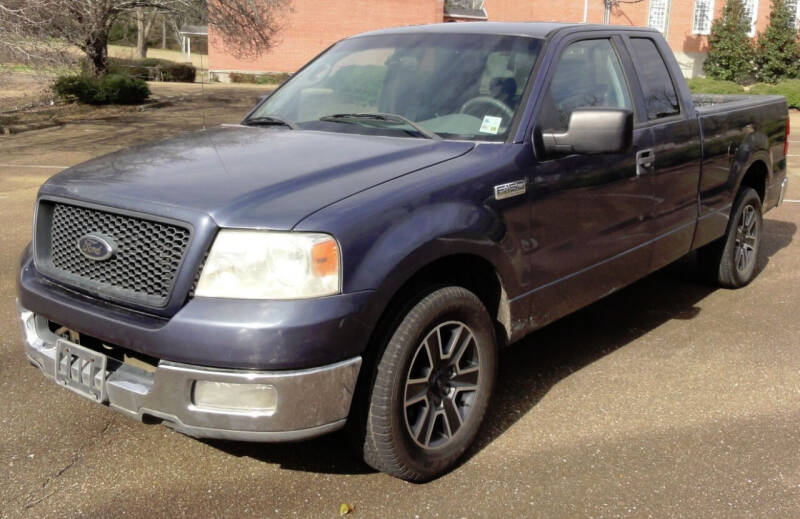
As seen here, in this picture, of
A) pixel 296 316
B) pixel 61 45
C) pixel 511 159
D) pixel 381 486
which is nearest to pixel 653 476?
pixel 381 486

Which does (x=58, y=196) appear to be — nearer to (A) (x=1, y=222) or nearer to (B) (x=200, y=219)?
(B) (x=200, y=219)

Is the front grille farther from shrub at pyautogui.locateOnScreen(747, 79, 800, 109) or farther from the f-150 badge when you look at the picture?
shrub at pyautogui.locateOnScreen(747, 79, 800, 109)

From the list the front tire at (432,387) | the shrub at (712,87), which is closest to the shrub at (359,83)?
the front tire at (432,387)

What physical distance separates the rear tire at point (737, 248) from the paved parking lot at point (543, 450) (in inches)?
30.9

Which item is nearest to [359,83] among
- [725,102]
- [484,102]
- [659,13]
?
[484,102]

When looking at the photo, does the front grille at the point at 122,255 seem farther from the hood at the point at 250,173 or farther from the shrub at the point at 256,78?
the shrub at the point at 256,78

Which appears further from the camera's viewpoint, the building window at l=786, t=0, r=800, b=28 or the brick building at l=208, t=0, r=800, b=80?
the brick building at l=208, t=0, r=800, b=80

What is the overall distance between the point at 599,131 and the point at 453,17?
141 feet

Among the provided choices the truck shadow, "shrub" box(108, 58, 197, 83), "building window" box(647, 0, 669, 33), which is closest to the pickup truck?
the truck shadow

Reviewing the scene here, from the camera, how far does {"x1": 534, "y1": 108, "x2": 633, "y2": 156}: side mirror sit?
3812mm

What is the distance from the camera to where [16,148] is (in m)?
15.5

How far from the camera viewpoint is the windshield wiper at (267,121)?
14.5ft

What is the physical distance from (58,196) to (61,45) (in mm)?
14997

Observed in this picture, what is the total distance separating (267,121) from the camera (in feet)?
15.0
